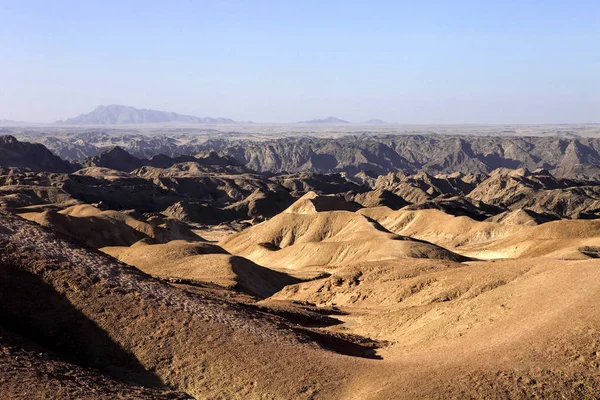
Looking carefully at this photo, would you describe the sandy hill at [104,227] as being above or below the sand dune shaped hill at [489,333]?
below

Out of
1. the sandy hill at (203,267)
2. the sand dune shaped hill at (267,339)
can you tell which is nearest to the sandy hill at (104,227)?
the sandy hill at (203,267)

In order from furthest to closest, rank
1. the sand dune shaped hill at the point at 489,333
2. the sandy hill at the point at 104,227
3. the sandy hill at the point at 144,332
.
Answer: the sandy hill at the point at 104,227 → the sandy hill at the point at 144,332 → the sand dune shaped hill at the point at 489,333

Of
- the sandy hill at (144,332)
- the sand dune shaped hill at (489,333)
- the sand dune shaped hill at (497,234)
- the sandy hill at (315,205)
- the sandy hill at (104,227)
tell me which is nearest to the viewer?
the sand dune shaped hill at (489,333)

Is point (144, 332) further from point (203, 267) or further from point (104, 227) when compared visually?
point (104, 227)

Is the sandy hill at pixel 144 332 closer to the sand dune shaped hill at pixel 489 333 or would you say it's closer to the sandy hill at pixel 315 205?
the sand dune shaped hill at pixel 489 333

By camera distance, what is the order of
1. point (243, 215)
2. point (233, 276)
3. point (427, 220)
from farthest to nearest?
point (243, 215)
point (427, 220)
point (233, 276)

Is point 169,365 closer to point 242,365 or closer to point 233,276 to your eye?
point 242,365

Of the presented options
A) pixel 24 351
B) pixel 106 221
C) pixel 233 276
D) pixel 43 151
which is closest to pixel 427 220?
pixel 106 221
